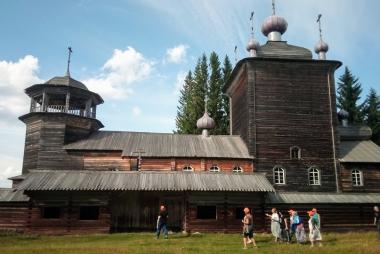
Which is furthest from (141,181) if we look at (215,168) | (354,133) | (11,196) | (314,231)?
(354,133)

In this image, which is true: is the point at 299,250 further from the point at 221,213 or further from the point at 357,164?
the point at 357,164

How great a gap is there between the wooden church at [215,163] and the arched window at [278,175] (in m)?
0.07

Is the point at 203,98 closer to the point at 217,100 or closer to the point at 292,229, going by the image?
the point at 217,100

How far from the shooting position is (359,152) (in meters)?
29.4

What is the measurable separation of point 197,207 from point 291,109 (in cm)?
1075

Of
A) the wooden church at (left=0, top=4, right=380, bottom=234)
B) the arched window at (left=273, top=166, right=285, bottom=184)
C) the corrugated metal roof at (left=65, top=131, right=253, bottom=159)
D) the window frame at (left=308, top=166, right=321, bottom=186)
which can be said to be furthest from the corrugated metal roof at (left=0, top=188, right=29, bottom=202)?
the window frame at (left=308, top=166, right=321, bottom=186)

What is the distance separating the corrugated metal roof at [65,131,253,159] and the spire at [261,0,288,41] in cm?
933

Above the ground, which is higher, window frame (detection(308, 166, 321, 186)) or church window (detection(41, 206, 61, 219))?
window frame (detection(308, 166, 321, 186))

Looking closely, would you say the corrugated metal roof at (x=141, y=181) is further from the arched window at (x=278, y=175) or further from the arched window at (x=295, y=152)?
the arched window at (x=295, y=152)

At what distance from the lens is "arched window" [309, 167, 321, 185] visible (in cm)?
2751

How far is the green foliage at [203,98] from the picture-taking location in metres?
44.3

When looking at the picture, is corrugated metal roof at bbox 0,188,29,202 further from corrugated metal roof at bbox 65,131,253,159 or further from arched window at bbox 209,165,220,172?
arched window at bbox 209,165,220,172

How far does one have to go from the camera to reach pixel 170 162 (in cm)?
2756

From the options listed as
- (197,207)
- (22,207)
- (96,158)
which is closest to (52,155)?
(96,158)
